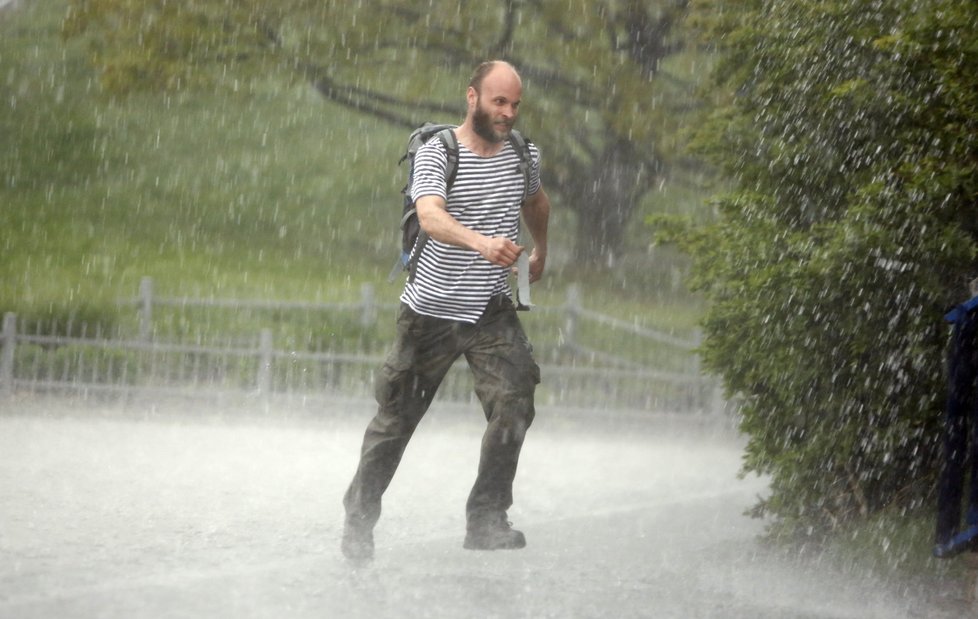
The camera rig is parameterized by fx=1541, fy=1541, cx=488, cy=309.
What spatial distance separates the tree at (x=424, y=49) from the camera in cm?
2155

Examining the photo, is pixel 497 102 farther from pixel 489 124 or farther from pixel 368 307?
pixel 368 307

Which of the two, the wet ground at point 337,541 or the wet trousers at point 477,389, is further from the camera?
the wet trousers at point 477,389

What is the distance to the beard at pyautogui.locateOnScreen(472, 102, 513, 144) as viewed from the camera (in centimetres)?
577

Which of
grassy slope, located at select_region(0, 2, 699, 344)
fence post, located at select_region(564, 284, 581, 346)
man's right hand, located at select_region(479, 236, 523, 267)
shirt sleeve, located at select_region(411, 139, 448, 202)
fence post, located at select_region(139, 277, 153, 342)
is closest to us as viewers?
man's right hand, located at select_region(479, 236, 523, 267)

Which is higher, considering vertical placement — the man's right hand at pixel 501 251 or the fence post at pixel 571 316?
the man's right hand at pixel 501 251

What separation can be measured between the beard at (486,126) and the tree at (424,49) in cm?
1534

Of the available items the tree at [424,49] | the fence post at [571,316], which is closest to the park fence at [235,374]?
the fence post at [571,316]

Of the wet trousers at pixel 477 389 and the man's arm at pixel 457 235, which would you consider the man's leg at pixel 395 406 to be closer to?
the wet trousers at pixel 477 389

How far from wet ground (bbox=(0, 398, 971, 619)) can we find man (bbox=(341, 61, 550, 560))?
0.28m

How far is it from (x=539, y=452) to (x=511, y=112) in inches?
259

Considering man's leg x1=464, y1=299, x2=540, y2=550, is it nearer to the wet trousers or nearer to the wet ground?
the wet trousers

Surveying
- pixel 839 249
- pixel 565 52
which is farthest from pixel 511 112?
pixel 565 52

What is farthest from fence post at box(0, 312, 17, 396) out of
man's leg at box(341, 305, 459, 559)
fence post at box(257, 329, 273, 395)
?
man's leg at box(341, 305, 459, 559)

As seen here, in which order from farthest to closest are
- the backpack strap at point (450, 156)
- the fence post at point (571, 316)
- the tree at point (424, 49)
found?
the tree at point (424, 49) < the fence post at point (571, 316) < the backpack strap at point (450, 156)
